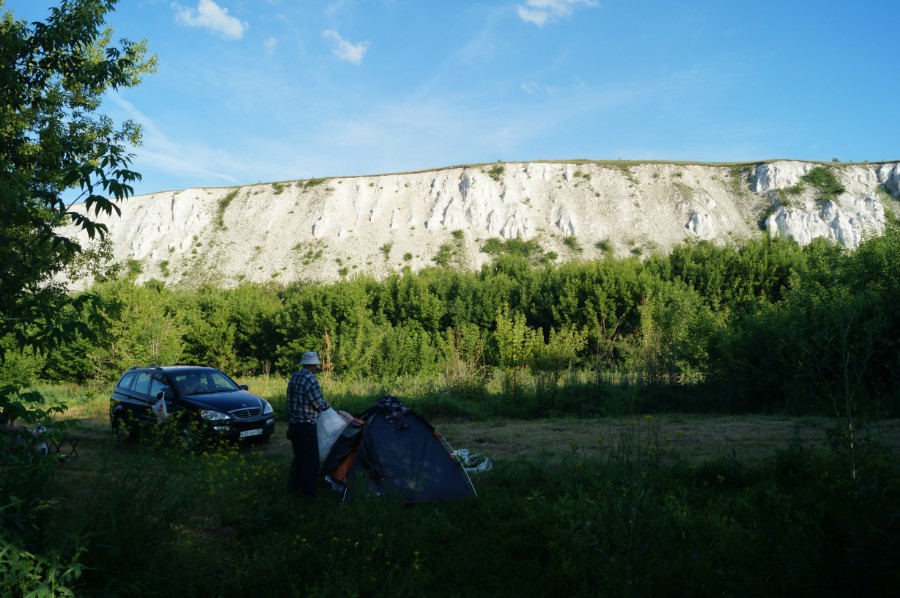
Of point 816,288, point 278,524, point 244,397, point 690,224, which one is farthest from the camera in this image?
point 690,224

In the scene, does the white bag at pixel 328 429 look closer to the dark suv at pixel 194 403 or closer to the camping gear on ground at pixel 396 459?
the camping gear on ground at pixel 396 459

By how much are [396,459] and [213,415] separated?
16.7ft

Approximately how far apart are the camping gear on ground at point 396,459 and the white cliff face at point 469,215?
41.2 m

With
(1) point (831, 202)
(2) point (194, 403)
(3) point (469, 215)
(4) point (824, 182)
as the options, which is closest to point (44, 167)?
(2) point (194, 403)

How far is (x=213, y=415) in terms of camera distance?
10664mm

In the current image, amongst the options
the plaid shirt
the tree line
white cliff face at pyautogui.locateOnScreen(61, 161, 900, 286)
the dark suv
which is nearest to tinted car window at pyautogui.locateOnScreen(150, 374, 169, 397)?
the dark suv

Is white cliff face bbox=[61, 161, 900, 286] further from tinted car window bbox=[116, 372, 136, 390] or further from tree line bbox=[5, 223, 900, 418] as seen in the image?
tinted car window bbox=[116, 372, 136, 390]

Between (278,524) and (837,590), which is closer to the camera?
(837,590)

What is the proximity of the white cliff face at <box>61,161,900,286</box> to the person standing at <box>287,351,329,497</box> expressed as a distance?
41306mm

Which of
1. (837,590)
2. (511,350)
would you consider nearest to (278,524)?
(837,590)

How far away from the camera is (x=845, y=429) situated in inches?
178

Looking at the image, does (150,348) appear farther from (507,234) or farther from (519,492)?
(507,234)

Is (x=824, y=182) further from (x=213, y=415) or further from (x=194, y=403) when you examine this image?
(x=194, y=403)

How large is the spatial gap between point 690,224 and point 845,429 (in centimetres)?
5171
